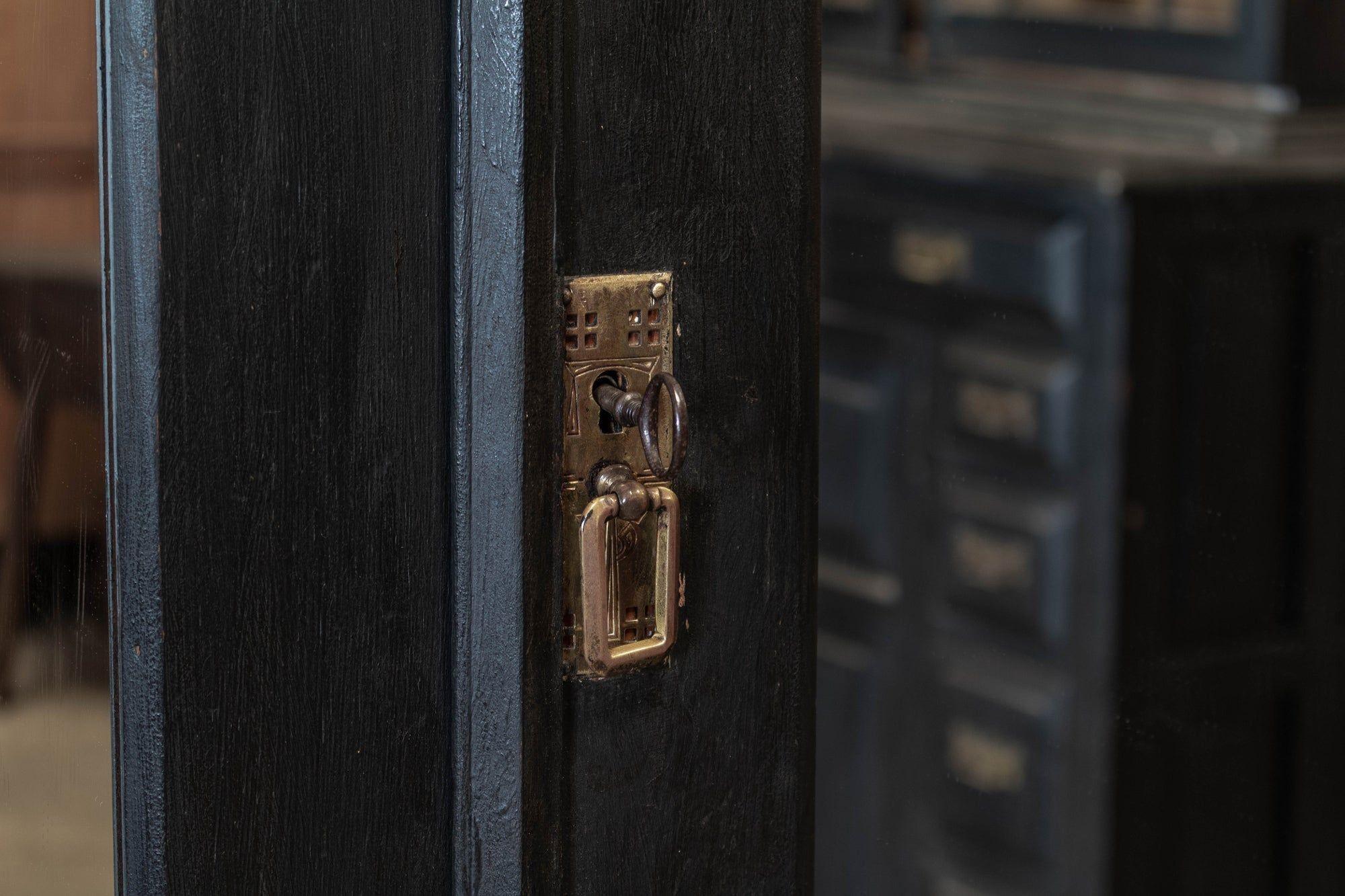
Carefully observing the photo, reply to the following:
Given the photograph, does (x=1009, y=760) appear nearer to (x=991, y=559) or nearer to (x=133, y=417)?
(x=991, y=559)

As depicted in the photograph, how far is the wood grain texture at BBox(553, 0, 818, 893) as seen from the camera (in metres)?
0.53

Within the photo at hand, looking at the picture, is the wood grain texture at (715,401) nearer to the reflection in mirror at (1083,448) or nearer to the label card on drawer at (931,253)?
the reflection in mirror at (1083,448)

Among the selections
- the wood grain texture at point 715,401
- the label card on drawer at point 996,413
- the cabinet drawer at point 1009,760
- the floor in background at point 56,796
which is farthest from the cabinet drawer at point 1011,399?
the floor in background at point 56,796

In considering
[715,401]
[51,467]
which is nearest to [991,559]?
[715,401]

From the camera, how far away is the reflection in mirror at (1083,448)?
967mm

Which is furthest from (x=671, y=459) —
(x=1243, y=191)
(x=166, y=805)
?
(x=1243, y=191)

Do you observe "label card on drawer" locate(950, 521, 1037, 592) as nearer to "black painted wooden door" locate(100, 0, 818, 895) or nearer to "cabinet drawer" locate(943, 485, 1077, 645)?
"cabinet drawer" locate(943, 485, 1077, 645)

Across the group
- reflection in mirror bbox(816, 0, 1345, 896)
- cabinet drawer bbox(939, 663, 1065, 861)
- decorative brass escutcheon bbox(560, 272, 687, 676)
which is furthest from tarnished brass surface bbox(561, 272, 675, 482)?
cabinet drawer bbox(939, 663, 1065, 861)

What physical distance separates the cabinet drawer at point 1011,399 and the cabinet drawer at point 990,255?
0.05m

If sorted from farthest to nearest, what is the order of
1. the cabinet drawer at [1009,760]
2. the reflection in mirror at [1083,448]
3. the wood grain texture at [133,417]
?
the cabinet drawer at [1009,760] < the reflection in mirror at [1083,448] < the wood grain texture at [133,417]

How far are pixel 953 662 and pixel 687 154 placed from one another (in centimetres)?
144

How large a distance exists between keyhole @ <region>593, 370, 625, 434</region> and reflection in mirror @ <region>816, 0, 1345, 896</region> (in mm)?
341

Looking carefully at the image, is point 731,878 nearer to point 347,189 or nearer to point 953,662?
point 347,189

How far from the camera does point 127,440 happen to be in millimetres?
504
